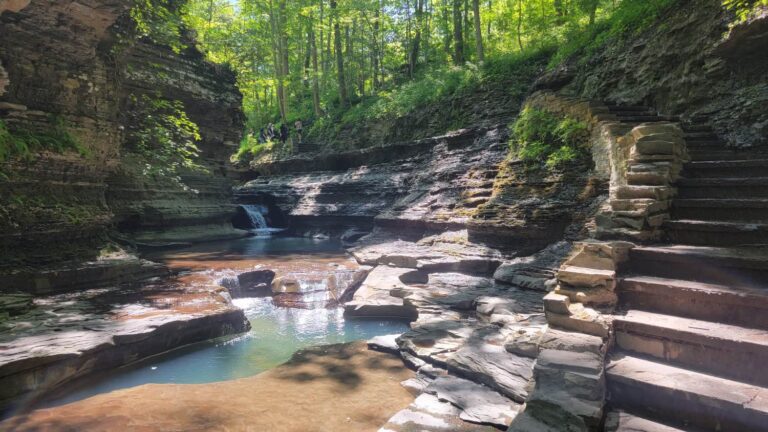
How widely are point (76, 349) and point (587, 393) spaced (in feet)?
18.8

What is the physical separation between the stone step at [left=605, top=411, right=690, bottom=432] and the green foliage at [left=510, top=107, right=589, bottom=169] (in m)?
7.03

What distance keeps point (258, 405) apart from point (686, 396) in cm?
399

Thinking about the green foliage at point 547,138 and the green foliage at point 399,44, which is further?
the green foliage at point 399,44

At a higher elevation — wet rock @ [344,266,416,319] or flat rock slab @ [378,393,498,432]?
wet rock @ [344,266,416,319]

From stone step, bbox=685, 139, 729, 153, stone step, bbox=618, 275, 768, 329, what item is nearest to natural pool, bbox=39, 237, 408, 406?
stone step, bbox=618, 275, 768, 329

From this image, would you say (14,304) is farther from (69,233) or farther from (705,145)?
(705,145)

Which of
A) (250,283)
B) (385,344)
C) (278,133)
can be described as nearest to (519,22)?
(278,133)

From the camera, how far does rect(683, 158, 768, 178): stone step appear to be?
18.4ft

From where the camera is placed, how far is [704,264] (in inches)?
160

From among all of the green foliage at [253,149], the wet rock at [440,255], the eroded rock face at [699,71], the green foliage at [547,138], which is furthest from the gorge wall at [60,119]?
the green foliage at [253,149]

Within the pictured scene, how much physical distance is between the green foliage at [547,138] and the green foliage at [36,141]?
10419mm

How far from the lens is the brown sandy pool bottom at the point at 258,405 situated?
4.02 metres

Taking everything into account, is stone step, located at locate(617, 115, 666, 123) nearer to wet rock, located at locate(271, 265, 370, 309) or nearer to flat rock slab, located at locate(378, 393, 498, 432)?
wet rock, located at locate(271, 265, 370, 309)

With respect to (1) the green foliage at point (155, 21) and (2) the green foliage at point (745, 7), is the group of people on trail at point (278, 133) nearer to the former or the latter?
(1) the green foliage at point (155, 21)
